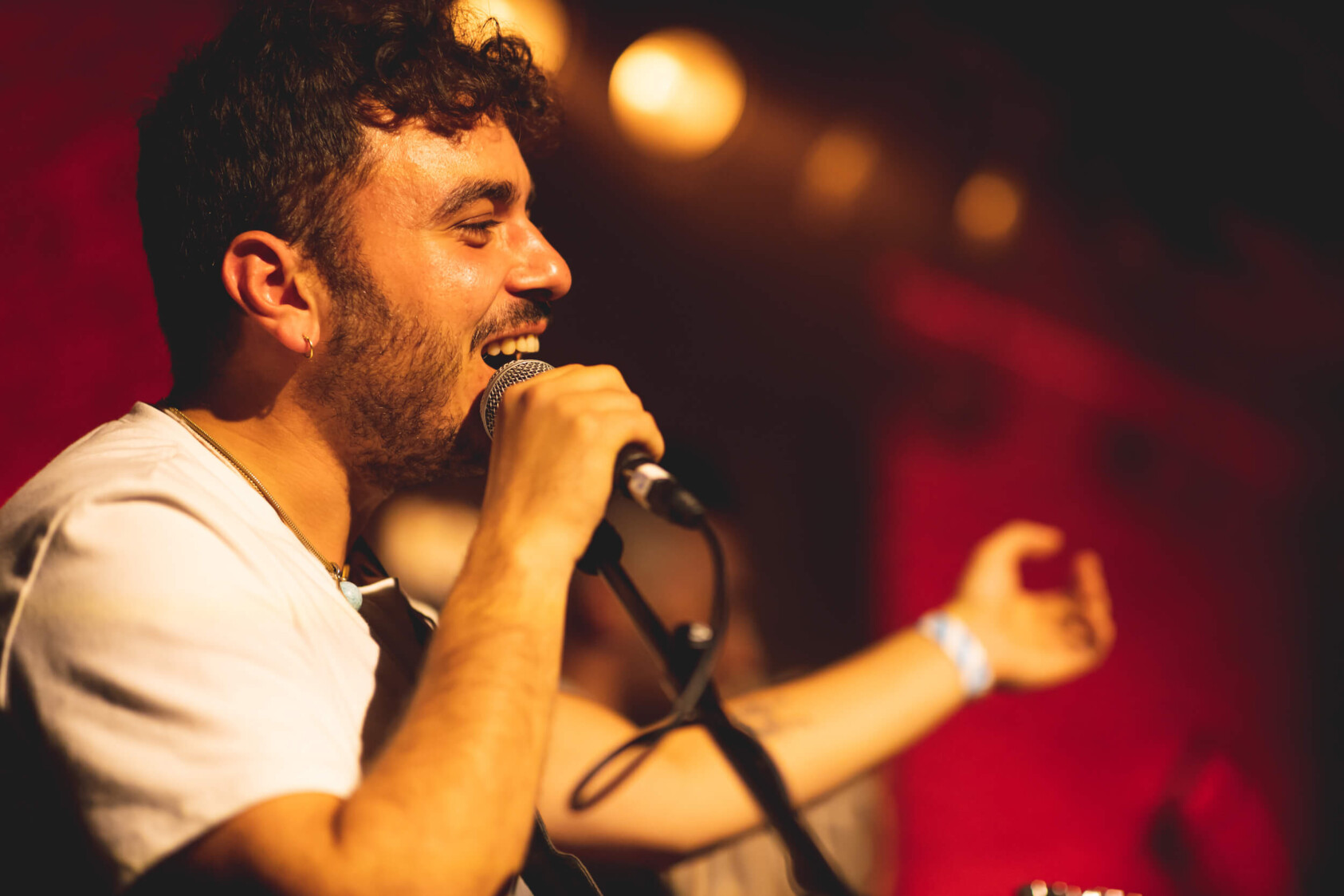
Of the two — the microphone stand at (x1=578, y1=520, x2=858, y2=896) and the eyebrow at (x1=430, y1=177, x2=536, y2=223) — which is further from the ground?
the eyebrow at (x1=430, y1=177, x2=536, y2=223)

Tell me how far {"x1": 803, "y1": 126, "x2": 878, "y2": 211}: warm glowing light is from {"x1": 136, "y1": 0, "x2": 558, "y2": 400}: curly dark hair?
2.14 metres

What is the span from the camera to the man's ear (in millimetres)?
1234

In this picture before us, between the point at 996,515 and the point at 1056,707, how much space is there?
81 cm

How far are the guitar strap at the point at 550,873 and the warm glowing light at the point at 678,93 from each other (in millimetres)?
2282

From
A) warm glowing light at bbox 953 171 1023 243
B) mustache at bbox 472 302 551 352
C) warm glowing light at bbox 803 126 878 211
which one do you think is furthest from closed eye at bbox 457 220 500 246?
warm glowing light at bbox 953 171 1023 243

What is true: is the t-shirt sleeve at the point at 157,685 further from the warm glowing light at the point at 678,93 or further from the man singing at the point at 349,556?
the warm glowing light at the point at 678,93

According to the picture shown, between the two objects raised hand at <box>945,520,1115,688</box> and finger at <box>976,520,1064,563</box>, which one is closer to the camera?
raised hand at <box>945,520,1115,688</box>

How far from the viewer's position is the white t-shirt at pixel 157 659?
744 mm

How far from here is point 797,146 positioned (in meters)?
3.33

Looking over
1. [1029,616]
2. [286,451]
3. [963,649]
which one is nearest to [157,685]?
[286,451]

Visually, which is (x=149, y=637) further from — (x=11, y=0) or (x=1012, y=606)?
(x=1012, y=606)

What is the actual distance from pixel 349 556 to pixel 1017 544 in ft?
4.21

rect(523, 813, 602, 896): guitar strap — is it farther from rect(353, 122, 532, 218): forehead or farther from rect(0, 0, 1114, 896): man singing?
rect(353, 122, 532, 218): forehead

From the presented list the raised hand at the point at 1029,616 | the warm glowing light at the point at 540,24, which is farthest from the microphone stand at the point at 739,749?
the warm glowing light at the point at 540,24
